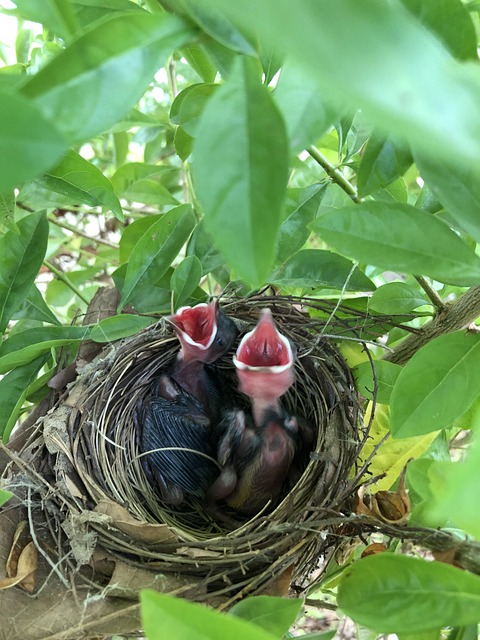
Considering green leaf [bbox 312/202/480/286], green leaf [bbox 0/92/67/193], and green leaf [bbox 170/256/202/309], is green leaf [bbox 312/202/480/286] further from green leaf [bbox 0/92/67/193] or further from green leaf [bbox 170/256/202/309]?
green leaf [bbox 170/256/202/309]

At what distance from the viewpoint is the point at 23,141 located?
29cm

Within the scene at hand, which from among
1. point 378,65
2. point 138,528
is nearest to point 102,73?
point 378,65

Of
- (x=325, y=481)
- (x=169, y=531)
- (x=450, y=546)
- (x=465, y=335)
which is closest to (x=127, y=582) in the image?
(x=169, y=531)

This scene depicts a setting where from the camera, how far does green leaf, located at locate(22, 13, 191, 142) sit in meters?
0.35

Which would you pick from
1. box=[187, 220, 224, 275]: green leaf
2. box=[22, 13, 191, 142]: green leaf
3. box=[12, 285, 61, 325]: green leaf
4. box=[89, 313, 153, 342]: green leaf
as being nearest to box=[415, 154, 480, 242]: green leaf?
box=[22, 13, 191, 142]: green leaf

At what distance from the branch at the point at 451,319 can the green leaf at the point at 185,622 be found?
0.47 m

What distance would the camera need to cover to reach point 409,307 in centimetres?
74

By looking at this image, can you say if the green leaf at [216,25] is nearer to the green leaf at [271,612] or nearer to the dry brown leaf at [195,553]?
the green leaf at [271,612]

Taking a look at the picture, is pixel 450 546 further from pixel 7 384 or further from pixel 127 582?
pixel 7 384

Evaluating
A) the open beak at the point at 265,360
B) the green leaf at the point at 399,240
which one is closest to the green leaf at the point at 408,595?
the green leaf at the point at 399,240

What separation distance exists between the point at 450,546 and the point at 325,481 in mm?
354

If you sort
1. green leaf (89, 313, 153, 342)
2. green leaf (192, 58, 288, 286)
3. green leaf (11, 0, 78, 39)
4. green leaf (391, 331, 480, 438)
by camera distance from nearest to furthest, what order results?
green leaf (192, 58, 288, 286) → green leaf (11, 0, 78, 39) → green leaf (391, 331, 480, 438) → green leaf (89, 313, 153, 342)

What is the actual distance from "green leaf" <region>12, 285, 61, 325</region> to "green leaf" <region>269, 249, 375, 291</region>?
405mm

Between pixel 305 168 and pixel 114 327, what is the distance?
40 centimetres
